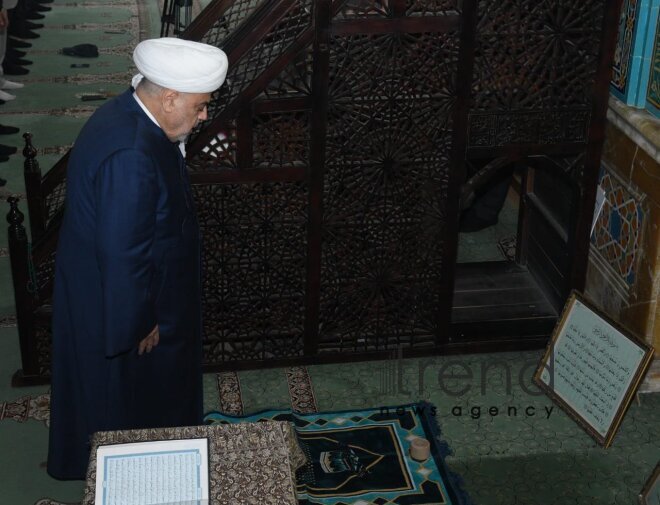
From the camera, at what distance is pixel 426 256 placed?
184 inches

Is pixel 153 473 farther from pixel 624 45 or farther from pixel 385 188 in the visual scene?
pixel 624 45

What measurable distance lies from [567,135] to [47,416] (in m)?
2.55

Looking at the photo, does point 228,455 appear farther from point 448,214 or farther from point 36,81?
point 36,81

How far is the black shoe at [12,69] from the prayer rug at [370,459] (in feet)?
19.3

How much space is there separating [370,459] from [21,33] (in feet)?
25.4

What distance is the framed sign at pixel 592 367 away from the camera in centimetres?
419

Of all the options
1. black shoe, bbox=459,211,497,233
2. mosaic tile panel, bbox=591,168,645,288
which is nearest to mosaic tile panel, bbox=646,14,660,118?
mosaic tile panel, bbox=591,168,645,288

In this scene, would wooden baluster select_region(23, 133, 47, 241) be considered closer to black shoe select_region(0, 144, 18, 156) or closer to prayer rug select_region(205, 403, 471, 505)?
prayer rug select_region(205, 403, 471, 505)

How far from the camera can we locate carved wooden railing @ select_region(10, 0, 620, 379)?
421cm

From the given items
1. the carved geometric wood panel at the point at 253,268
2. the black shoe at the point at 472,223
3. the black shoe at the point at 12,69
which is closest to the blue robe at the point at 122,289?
the carved geometric wood panel at the point at 253,268

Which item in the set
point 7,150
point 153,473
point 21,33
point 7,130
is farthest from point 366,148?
point 21,33

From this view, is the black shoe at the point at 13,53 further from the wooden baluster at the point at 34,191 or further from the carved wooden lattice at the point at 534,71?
the carved wooden lattice at the point at 534,71

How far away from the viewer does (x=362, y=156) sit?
4418mm

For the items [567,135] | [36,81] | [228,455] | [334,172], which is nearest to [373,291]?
[334,172]
